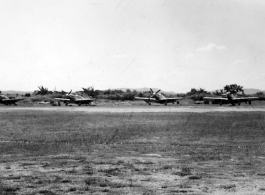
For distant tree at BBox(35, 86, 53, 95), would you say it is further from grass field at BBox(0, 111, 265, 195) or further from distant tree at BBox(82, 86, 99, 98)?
grass field at BBox(0, 111, 265, 195)

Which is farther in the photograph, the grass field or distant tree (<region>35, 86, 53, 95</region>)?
distant tree (<region>35, 86, 53, 95</region>)

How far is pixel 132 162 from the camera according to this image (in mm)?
11312

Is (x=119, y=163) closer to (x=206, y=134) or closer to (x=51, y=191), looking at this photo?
(x=51, y=191)

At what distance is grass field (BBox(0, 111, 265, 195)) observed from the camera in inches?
325

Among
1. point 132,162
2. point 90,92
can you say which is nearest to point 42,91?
point 90,92

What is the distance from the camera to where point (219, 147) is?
14.5m

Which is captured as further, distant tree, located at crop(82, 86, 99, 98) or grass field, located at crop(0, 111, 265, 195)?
distant tree, located at crop(82, 86, 99, 98)

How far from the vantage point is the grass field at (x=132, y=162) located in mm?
8250

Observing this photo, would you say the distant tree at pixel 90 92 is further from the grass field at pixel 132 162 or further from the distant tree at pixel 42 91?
the grass field at pixel 132 162

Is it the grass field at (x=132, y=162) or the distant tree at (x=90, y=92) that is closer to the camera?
the grass field at (x=132, y=162)

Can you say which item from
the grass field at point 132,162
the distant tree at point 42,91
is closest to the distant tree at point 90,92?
the distant tree at point 42,91

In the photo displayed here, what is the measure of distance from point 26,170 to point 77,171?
145 centimetres

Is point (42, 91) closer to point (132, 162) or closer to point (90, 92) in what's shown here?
point (90, 92)

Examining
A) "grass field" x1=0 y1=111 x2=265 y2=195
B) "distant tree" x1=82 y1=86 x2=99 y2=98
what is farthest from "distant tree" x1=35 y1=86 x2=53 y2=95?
"grass field" x1=0 y1=111 x2=265 y2=195
